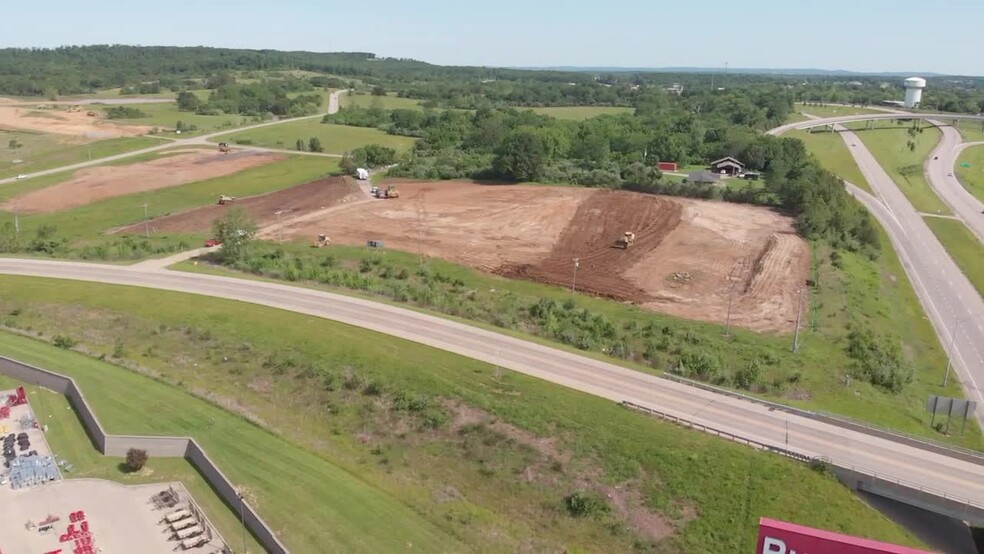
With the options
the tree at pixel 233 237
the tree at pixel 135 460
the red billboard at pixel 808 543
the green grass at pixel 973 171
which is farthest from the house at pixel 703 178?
the red billboard at pixel 808 543

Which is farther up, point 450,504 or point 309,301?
point 309,301

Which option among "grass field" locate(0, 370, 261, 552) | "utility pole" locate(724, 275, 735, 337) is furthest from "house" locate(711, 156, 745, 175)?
"grass field" locate(0, 370, 261, 552)

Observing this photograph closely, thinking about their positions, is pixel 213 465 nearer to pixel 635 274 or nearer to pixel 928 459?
pixel 928 459

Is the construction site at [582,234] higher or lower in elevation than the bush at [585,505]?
higher

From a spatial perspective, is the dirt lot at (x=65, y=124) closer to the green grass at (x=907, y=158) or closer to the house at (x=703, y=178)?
the house at (x=703, y=178)

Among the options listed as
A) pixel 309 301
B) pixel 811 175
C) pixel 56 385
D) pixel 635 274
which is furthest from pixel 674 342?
pixel 811 175

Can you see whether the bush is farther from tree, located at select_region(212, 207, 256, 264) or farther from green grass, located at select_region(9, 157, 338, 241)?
green grass, located at select_region(9, 157, 338, 241)

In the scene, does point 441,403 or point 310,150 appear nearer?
point 441,403
